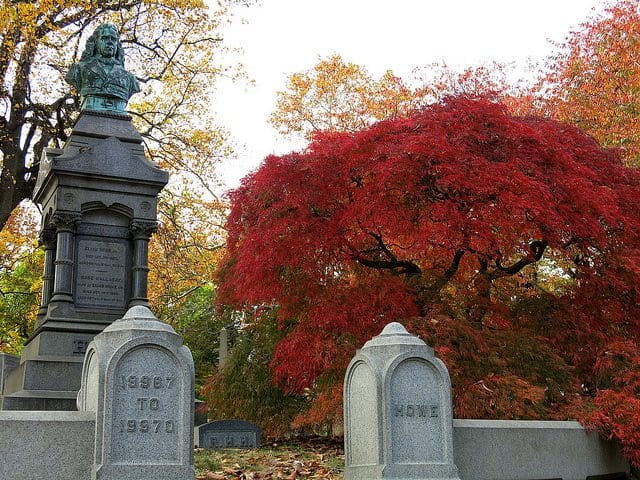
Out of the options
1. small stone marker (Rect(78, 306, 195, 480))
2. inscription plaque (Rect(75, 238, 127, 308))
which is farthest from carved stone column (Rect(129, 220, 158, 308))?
small stone marker (Rect(78, 306, 195, 480))

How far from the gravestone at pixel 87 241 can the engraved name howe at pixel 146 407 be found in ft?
15.0

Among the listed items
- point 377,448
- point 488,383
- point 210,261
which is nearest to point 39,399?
point 377,448

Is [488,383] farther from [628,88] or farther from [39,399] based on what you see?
[628,88]

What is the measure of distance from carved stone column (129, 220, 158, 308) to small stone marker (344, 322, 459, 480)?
16.6ft

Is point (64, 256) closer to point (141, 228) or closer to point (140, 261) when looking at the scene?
point (140, 261)

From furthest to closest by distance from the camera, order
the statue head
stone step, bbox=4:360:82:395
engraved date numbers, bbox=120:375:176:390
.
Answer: the statue head → stone step, bbox=4:360:82:395 → engraved date numbers, bbox=120:375:176:390

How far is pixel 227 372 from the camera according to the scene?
17469mm

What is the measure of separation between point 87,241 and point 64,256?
543 mm

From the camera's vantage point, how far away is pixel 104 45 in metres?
13.3

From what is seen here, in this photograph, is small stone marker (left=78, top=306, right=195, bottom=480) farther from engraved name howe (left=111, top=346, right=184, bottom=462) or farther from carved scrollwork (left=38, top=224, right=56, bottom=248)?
carved scrollwork (left=38, top=224, right=56, bottom=248)

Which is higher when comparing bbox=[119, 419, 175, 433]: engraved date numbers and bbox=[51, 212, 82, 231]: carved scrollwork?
bbox=[51, 212, 82, 231]: carved scrollwork

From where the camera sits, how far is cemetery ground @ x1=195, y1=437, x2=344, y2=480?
27.7ft

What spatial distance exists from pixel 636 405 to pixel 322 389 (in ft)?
16.6

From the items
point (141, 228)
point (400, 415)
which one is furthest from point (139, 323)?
point (141, 228)
